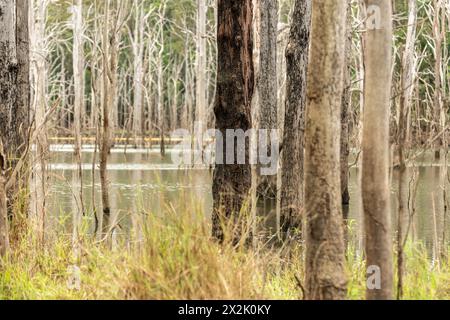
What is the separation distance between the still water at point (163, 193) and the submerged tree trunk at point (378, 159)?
110 cm

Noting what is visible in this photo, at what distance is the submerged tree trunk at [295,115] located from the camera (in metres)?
12.8

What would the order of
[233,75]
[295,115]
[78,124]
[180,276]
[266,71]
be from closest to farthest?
[180,276] → [233,75] → [295,115] → [78,124] → [266,71]

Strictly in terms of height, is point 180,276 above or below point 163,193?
below

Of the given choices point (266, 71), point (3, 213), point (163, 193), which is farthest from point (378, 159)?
point (266, 71)

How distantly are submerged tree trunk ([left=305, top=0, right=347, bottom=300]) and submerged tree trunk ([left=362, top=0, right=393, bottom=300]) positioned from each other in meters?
0.18

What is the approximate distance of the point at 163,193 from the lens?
22.5 feet

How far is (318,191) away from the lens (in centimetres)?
487

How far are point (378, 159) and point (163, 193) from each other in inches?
98.2

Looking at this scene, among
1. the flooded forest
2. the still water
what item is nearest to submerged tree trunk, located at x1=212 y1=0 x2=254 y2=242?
the flooded forest

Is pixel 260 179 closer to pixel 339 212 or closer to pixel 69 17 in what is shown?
pixel 339 212

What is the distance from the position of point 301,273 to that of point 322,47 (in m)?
2.63

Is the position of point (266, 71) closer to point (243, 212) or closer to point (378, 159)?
point (243, 212)

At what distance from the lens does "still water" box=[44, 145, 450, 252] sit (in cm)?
868

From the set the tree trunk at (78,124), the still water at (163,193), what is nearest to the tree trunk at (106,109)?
the still water at (163,193)
